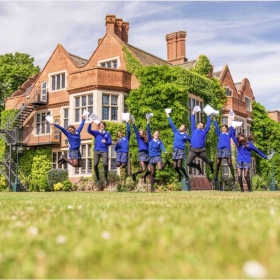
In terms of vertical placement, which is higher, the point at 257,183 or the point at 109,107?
the point at 109,107

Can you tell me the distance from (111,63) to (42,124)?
22.8ft

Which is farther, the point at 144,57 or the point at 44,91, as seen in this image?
the point at 44,91

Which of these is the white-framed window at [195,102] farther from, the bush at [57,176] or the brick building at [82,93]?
the bush at [57,176]

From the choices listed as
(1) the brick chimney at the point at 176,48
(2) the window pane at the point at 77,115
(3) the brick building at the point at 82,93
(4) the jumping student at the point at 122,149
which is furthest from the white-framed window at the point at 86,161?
(1) the brick chimney at the point at 176,48

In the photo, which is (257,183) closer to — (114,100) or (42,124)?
(114,100)

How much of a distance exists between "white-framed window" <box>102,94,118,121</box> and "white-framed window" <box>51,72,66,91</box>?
4952mm

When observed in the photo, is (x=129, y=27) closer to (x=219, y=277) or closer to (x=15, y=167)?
(x=15, y=167)

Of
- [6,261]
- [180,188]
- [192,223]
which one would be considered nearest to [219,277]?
[6,261]

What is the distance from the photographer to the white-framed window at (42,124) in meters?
30.1

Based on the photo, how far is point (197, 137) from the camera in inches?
570

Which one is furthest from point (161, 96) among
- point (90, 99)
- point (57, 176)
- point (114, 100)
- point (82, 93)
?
point (57, 176)

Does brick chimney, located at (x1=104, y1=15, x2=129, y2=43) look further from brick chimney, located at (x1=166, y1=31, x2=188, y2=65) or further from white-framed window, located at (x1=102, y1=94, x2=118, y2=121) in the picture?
brick chimney, located at (x1=166, y1=31, x2=188, y2=65)

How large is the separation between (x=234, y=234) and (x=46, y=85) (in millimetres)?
29809

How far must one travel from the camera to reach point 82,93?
2681cm
